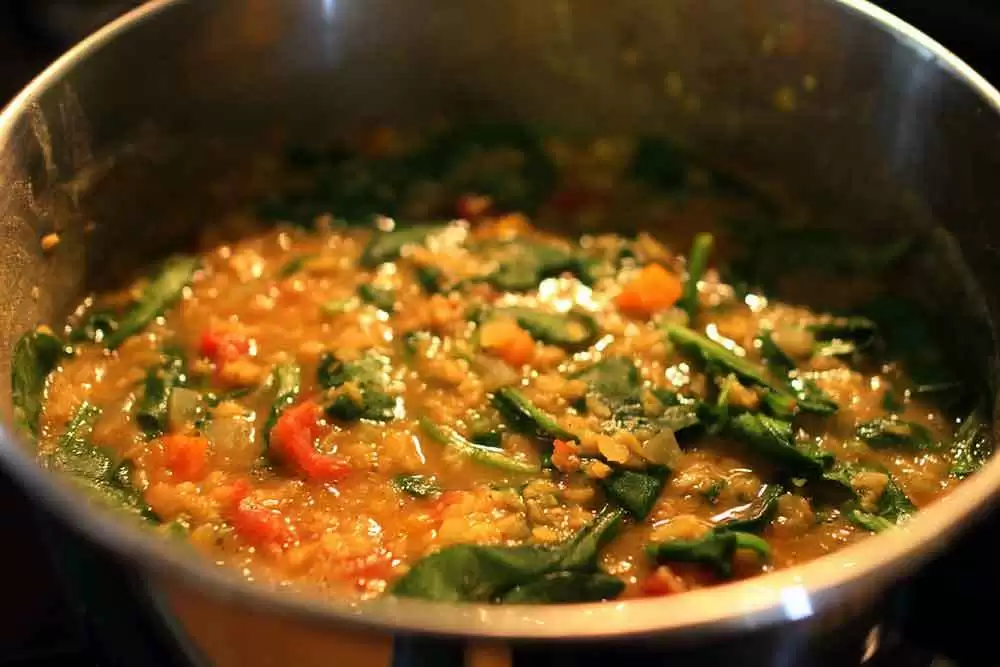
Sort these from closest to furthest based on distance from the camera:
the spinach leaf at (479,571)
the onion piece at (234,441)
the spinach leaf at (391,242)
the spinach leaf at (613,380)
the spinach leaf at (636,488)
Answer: the spinach leaf at (479,571) → the spinach leaf at (636,488) → the onion piece at (234,441) → the spinach leaf at (613,380) → the spinach leaf at (391,242)

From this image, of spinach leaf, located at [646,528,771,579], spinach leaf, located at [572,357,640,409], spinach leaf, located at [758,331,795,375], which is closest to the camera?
spinach leaf, located at [646,528,771,579]

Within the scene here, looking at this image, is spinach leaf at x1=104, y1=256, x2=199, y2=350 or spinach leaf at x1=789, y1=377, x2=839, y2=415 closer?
A: spinach leaf at x1=789, y1=377, x2=839, y2=415

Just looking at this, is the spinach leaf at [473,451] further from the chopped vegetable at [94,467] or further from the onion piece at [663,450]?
the chopped vegetable at [94,467]

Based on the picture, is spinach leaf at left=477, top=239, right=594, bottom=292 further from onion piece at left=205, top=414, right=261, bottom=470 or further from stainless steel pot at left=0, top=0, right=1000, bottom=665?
onion piece at left=205, top=414, right=261, bottom=470

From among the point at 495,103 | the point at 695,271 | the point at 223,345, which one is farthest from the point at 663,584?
the point at 495,103

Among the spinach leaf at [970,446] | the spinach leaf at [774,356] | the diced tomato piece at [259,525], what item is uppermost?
the diced tomato piece at [259,525]

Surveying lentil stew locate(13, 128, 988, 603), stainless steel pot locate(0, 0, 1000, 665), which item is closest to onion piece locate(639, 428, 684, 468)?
lentil stew locate(13, 128, 988, 603)

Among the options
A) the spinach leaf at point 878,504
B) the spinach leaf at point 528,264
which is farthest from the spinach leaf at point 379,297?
the spinach leaf at point 878,504

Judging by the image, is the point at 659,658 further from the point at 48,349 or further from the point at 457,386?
the point at 48,349
